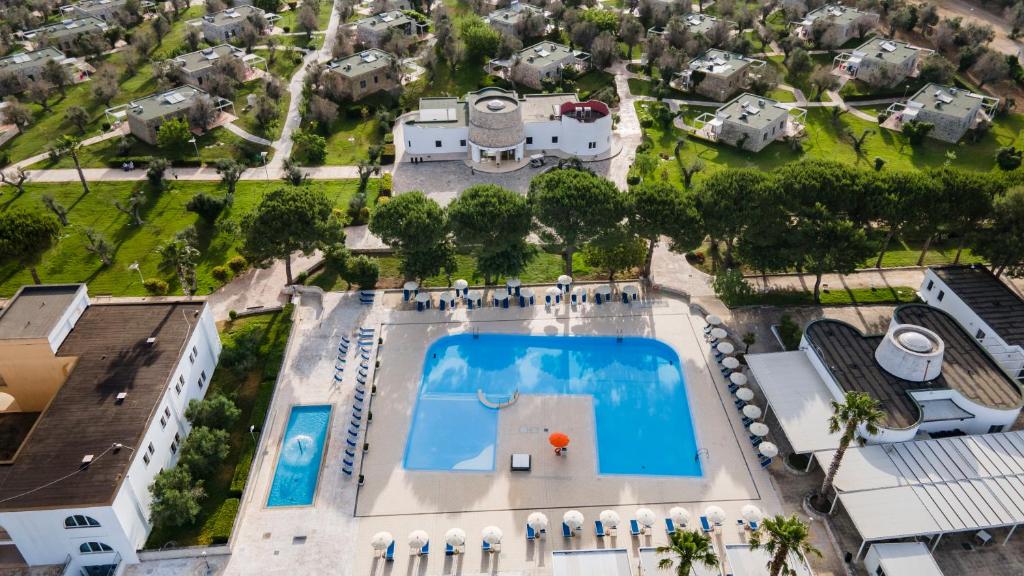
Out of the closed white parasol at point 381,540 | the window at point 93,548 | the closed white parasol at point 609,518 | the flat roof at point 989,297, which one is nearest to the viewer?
the window at point 93,548

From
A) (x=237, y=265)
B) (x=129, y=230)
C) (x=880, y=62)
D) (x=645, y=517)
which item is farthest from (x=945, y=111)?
(x=129, y=230)

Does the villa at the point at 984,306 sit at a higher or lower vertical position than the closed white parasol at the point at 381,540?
higher

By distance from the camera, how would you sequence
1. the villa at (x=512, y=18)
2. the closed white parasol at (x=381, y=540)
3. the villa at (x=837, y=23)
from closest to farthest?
the closed white parasol at (x=381, y=540) → the villa at (x=837, y=23) → the villa at (x=512, y=18)

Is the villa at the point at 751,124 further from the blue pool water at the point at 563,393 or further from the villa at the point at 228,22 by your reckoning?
the villa at the point at 228,22

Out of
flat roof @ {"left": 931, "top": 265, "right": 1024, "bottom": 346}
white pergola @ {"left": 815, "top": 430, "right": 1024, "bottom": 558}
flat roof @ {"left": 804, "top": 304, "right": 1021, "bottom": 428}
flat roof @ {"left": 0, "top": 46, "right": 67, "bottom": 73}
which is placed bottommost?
flat roof @ {"left": 0, "top": 46, "right": 67, "bottom": 73}

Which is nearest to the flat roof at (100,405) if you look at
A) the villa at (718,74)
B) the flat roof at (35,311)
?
the flat roof at (35,311)

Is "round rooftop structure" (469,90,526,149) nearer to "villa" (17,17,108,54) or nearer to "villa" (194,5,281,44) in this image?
"villa" (194,5,281,44)

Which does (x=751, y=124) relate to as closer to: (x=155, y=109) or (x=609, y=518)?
(x=609, y=518)

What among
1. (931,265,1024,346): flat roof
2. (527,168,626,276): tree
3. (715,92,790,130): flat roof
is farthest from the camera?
(715,92,790,130): flat roof

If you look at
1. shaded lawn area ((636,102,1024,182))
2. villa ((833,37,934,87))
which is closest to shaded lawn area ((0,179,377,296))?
shaded lawn area ((636,102,1024,182))
